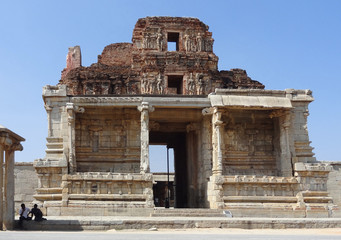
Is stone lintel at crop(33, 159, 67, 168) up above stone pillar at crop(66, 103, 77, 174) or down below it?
below

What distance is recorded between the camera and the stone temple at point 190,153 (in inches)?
862

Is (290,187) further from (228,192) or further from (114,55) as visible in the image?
(114,55)

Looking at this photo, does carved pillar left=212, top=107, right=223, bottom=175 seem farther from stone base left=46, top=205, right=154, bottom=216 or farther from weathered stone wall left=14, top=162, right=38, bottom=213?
weathered stone wall left=14, top=162, right=38, bottom=213

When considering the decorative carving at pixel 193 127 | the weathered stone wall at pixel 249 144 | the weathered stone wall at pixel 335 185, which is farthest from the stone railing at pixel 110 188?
the weathered stone wall at pixel 335 185

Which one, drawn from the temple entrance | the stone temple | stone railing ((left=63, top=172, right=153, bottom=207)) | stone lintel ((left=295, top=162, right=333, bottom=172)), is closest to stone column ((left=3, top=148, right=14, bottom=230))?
the stone temple

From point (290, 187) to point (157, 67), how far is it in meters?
16.3

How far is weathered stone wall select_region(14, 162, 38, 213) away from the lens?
2642cm

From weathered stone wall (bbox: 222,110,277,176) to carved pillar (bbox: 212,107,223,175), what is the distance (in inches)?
65.8

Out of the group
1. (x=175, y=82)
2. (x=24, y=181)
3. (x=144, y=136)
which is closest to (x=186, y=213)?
(x=144, y=136)

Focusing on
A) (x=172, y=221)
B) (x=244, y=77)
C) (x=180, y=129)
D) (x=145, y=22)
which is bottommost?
(x=172, y=221)

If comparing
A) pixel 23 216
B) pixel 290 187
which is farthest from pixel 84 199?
pixel 290 187

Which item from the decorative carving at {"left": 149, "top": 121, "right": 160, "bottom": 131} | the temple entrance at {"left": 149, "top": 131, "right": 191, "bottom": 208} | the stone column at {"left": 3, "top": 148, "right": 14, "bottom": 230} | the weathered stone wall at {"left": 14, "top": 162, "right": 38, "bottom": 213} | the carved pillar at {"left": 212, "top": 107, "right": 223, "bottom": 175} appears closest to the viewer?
the stone column at {"left": 3, "top": 148, "right": 14, "bottom": 230}

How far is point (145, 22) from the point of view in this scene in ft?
124

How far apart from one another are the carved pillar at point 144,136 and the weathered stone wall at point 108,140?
1460 millimetres
